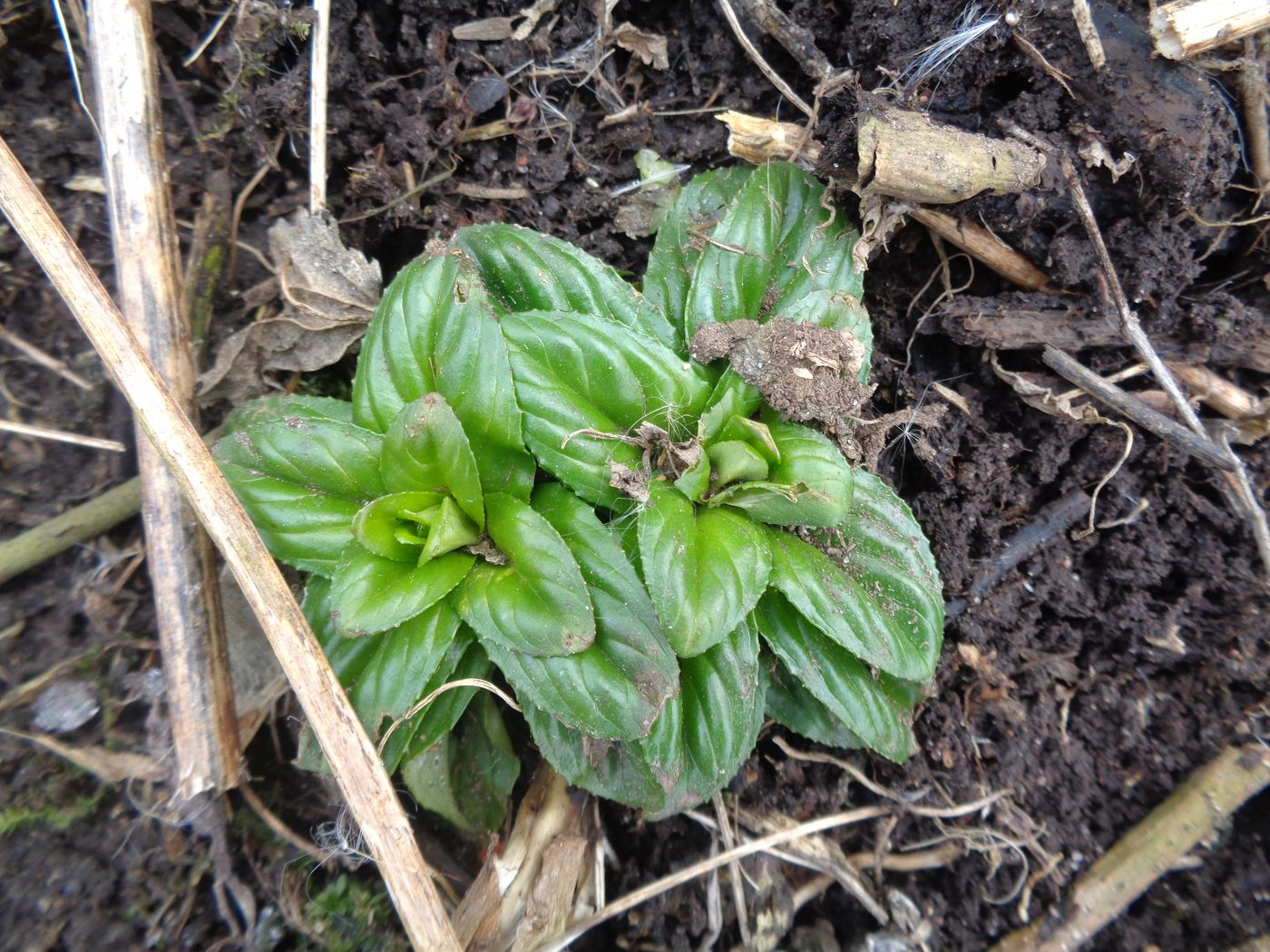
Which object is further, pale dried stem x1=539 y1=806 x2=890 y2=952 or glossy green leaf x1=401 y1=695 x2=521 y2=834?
glossy green leaf x1=401 y1=695 x2=521 y2=834

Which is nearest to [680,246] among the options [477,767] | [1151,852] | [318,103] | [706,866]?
[318,103]

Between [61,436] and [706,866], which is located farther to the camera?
[61,436]

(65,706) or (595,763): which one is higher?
(595,763)

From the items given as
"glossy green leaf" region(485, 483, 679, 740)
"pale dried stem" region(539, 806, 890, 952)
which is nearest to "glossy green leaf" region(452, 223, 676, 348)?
"glossy green leaf" region(485, 483, 679, 740)

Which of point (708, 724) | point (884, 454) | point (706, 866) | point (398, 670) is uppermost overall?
point (884, 454)

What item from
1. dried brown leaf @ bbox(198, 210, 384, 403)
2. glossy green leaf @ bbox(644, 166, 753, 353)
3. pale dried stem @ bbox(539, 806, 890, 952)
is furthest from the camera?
dried brown leaf @ bbox(198, 210, 384, 403)

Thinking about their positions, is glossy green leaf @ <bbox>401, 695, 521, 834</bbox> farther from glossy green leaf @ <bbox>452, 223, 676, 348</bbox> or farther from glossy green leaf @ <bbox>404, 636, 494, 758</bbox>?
glossy green leaf @ <bbox>452, 223, 676, 348</bbox>

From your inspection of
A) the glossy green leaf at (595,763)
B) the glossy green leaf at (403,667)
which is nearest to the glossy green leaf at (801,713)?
the glossy green leaf at (595,763)

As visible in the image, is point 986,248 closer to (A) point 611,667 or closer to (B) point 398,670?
(A) point 611,667
